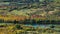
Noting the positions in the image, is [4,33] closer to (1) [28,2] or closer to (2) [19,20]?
(2) [19,20]

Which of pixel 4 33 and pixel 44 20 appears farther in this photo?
pixel 44 20

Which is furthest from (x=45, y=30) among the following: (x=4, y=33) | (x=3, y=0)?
Answer: (x=3, y=0)

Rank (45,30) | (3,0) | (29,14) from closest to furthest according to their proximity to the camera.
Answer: (45,30), (29,14), (3,0)

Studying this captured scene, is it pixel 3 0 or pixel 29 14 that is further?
pixel 3 0

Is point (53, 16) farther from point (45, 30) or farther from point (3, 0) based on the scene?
point (3, 0)

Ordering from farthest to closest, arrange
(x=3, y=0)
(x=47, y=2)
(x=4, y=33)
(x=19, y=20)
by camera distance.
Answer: (x=3, y=0) < (x=47, y=2) < (x=19, y=20) < (x=4, y=33)

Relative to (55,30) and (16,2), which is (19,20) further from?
(16,2)

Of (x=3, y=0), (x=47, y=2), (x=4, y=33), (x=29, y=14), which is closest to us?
(x=4, y=33)

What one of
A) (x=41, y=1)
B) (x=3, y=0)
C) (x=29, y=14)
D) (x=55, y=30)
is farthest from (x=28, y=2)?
(x=55, y=30)

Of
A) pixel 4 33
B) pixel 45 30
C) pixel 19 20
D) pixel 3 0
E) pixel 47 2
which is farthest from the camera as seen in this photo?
pixel 3 0
